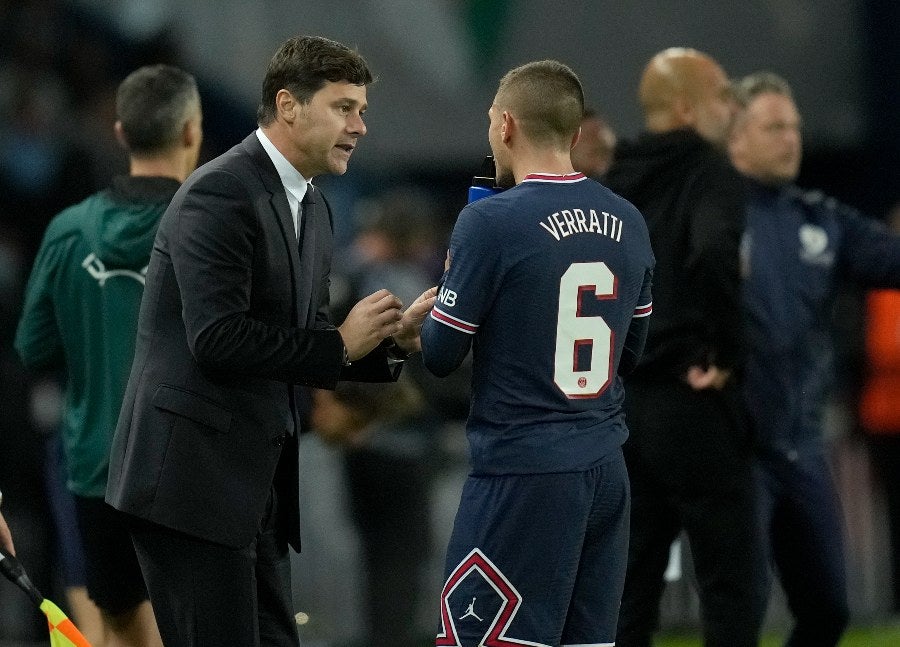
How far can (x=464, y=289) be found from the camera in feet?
12.3

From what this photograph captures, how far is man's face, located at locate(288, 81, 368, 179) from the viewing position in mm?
3756

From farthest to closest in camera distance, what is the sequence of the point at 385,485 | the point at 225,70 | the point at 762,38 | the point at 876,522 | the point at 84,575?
the point at 762,38 → the point at 225,70 → the point at 876,522 → the point at 385,485 → the point at 84,575

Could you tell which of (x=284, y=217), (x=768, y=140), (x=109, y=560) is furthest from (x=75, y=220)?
(x=768, y=140)

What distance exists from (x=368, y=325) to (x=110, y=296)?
1.24 metres

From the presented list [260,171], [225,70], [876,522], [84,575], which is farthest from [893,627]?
[225,70]

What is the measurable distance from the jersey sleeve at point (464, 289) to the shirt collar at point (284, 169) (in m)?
0.39

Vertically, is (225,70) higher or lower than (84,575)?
higher

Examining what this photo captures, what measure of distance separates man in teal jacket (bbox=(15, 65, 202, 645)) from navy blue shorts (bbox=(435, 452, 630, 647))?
1368 millimetres

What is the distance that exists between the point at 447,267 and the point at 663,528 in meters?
1.75

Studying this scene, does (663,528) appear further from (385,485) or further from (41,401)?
(41,401)

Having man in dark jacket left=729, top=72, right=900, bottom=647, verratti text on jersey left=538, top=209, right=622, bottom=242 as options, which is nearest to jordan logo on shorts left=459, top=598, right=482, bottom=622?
verratti text on jersey left=538, top=209, right=622, bottom=242

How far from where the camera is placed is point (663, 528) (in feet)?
17.0

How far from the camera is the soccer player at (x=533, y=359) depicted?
12.3 ft

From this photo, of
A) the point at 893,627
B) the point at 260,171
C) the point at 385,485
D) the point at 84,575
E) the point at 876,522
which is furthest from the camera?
the point at 876,522
